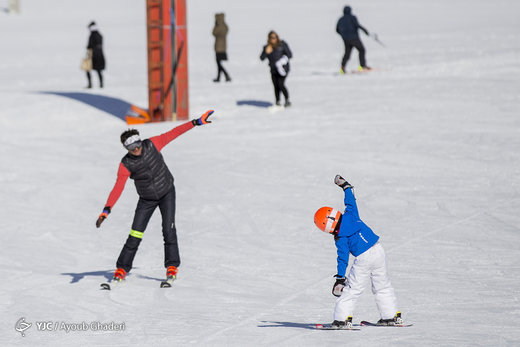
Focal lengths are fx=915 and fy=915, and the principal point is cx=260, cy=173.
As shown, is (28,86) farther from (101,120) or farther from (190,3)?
(190,3)

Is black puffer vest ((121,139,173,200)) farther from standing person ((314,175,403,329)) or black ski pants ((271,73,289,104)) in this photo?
black ski pants ((271,73,289,104))

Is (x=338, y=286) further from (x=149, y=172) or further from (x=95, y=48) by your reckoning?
(x=95, y=48)

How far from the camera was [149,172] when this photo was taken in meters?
8.73

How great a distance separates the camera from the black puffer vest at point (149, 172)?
28.5ft

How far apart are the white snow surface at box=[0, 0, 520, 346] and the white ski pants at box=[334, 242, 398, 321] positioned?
0.67 ft

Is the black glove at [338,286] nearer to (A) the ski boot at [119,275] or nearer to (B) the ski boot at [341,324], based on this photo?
(B) the ski boot at [341,324]

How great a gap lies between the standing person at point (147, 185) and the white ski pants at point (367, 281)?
2224 mm

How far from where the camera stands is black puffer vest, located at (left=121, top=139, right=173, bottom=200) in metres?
8.67

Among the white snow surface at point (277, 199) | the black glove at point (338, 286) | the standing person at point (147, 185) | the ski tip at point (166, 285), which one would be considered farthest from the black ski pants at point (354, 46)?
the black glove at point (338, 286)

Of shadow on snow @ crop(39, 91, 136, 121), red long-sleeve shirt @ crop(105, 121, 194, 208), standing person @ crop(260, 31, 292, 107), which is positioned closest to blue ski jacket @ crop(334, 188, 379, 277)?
red long-sleeve shirt @ crop(105, 121, 194, 208)

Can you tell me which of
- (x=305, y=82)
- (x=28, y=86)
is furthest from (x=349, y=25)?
(x=28, y=86)

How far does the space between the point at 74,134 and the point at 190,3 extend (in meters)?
26.2

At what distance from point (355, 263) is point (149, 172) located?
7.99 ft

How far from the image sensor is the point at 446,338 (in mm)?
7012
